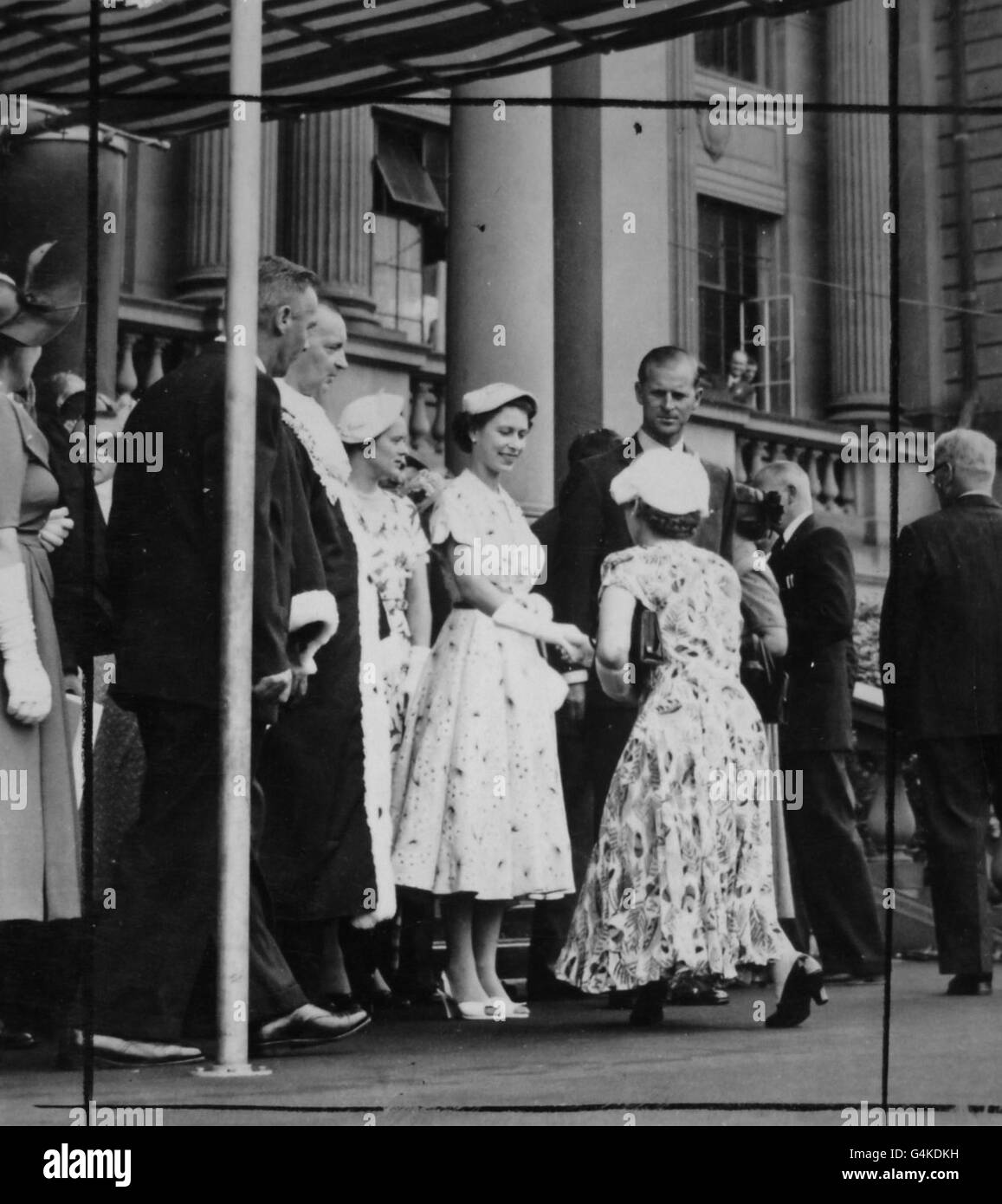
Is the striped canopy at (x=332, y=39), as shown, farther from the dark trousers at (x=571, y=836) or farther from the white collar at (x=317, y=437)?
the dark trousers at (x=571, y=836)

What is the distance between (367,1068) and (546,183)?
209 inches

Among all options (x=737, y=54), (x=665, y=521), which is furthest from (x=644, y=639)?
(x=737, y=54)

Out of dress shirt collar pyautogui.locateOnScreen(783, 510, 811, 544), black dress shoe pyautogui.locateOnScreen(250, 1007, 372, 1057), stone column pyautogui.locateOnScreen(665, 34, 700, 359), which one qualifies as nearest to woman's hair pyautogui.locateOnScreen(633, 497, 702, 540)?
dress shirt collar pyautogui.locateOnScreen(783, 510, 811, 544)

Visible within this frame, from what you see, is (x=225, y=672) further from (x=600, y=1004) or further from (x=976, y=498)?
(x=976, y=498)

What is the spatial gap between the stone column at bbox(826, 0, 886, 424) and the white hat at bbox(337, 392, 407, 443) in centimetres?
354

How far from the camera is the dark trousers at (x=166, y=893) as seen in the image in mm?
5641

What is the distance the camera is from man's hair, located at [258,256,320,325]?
20.4ft

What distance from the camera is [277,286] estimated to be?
6.23 m

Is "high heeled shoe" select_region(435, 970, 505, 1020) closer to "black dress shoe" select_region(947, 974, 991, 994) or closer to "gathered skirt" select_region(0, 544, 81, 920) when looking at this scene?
"gathered skirt" select_region(0, 544, 81, 920)

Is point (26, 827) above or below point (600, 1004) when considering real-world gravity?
above

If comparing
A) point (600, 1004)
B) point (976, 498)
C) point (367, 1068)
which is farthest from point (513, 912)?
point (367, 1068)

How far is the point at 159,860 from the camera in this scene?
18.7 ft
